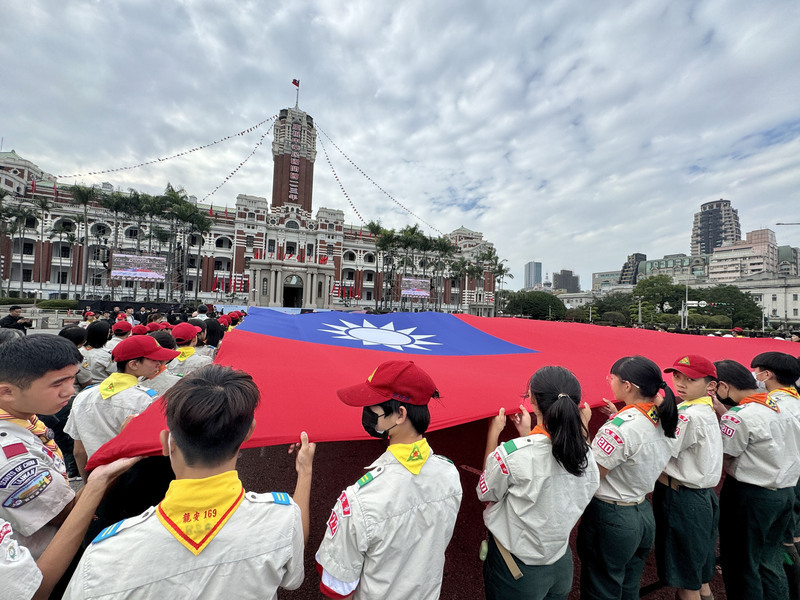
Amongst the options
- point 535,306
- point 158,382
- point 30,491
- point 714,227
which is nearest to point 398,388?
point 30,491

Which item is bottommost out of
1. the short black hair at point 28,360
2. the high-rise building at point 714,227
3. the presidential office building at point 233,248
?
the short black hair at point 28,360

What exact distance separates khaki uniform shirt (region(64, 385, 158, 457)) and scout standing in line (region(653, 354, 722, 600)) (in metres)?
3.63

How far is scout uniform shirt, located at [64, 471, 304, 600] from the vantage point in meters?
0.96

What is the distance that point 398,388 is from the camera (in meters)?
1.48

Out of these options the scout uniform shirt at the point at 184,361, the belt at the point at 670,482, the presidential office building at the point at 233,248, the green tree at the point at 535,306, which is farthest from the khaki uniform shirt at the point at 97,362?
the green tree at the point at 535,306

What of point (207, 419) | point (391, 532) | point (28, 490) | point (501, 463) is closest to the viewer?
point (207, 419)

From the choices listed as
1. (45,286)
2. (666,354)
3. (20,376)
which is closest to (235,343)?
(20,376)

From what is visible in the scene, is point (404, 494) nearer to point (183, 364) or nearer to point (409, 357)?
point (409, 357)

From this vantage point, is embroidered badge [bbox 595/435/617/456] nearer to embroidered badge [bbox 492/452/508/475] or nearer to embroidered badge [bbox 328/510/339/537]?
embroidered badge [bbox 492/452/508/475]

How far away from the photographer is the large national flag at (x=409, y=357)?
1.86 m

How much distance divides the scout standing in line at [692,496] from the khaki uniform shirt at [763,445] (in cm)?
37

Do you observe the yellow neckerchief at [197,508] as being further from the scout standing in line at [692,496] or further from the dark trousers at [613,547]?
the scout standing in line at [692,496]

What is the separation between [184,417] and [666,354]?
609 cm

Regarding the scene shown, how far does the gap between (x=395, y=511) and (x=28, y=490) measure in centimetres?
136
